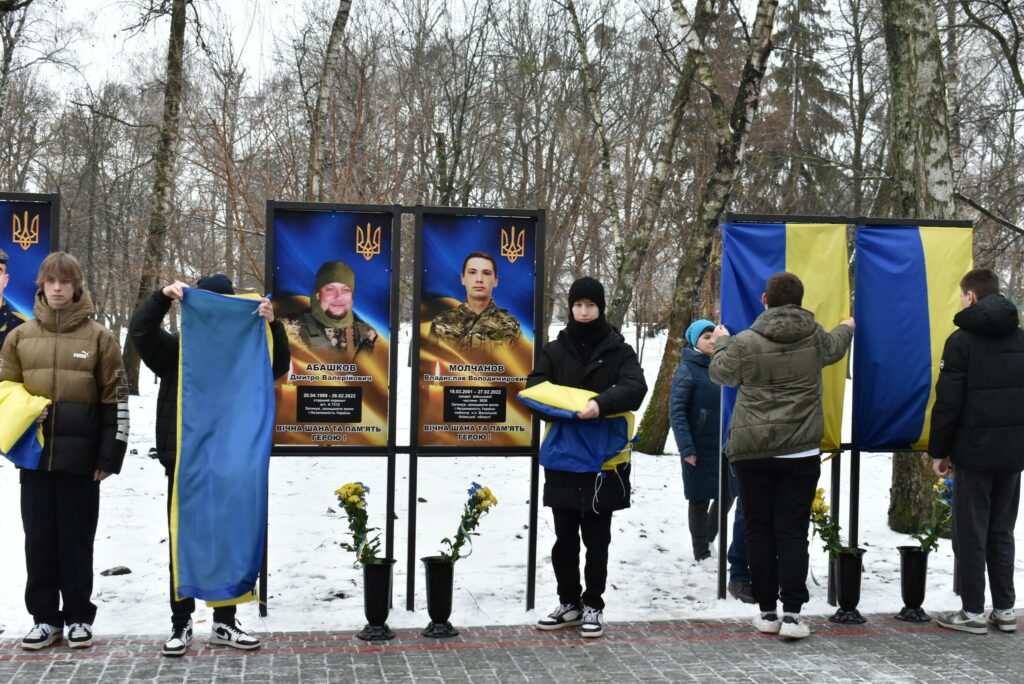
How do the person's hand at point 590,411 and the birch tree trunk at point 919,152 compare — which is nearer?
the person's hand at point 590,411

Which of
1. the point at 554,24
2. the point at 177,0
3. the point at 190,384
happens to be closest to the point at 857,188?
the point at 554,24

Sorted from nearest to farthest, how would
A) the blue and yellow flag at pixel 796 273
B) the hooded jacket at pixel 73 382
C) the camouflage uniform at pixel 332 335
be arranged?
the hooded jacket at pixel 73 382 → the camouflage uniform at pixel 332 335 → the blue and yellow flag at pixel 796 273

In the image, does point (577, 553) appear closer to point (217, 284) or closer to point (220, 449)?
point (220, 449)

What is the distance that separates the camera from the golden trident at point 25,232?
623cm

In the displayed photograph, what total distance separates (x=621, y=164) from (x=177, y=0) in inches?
466

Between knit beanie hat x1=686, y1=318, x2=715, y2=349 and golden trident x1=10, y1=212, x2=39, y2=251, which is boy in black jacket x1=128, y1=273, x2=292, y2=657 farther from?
knit beanie hat x1=686, y1=318, x2=715, y2=349

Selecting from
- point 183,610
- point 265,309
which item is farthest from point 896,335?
point 183,610

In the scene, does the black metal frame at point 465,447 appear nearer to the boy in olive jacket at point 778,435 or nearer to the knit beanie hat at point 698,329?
the boy in olive jacket at point 778,435

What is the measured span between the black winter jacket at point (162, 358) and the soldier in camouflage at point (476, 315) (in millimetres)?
1609

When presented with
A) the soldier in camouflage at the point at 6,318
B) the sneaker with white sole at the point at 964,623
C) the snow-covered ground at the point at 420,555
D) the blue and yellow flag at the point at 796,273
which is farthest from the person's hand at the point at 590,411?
the soldier in camouflage at the point at 6,318

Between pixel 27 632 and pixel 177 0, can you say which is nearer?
pixel 27 632

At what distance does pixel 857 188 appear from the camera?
2627 cm

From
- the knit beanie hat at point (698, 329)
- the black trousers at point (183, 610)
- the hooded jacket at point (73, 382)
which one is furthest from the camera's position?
the knit beanie hat at point (698, 329)

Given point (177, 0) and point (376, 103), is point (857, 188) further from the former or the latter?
point (177, 0)
